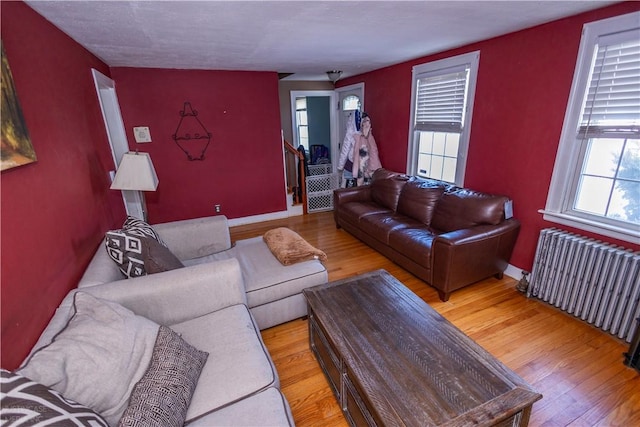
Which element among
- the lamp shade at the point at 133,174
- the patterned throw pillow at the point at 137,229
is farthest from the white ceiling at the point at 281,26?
the patterned throw pillow at the point at 137,229

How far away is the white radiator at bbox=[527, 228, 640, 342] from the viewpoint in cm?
188

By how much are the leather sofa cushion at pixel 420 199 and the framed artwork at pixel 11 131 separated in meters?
3.09

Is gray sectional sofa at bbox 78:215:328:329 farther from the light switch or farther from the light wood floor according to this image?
the light switch

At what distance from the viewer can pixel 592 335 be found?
203cm

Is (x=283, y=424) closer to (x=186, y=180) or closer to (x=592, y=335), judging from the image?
(x=592, y=335)

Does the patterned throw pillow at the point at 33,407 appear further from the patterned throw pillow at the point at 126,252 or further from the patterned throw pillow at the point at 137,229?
the patterned throw pillow at the point at 137,229

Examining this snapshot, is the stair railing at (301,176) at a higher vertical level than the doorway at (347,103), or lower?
lower

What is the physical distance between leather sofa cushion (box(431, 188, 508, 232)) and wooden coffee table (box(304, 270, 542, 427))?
1.33 metres

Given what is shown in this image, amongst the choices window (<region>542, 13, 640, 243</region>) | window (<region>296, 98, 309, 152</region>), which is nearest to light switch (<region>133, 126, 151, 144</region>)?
window (<region>296, 98, 309, 152</region>)

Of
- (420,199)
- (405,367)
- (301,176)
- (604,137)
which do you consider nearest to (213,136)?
(301,176)

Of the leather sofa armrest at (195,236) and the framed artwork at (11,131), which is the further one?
the leather sofa armrest at (195,236)

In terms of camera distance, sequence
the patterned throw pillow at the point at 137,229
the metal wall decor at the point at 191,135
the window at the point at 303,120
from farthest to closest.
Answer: the window at the point at 303,120
the metal wall decor at the point at 191,135
the patterned throw pillow at the point at 137,229

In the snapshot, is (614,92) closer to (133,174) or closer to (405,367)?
(405,367)

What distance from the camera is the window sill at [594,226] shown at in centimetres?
195
